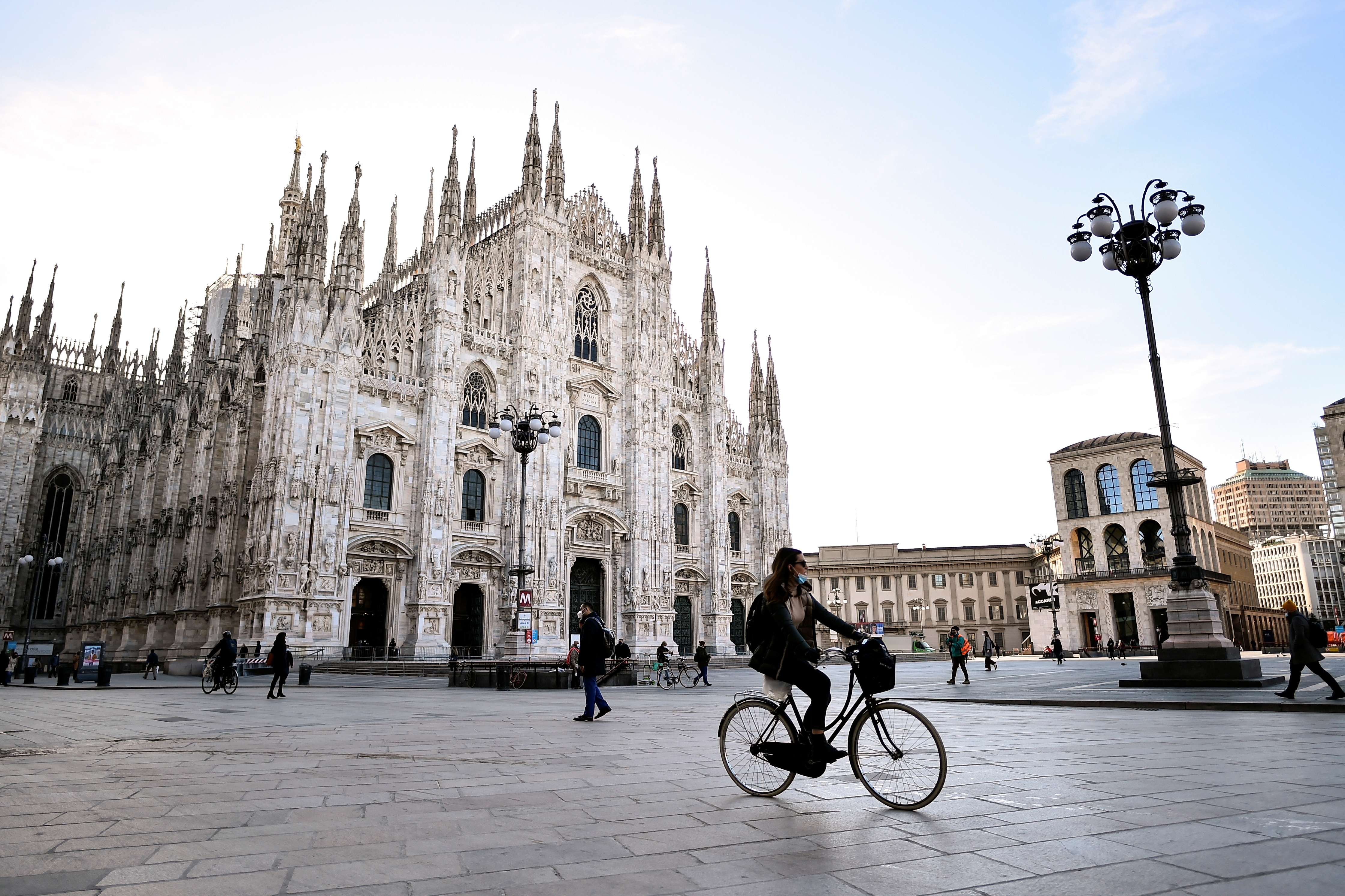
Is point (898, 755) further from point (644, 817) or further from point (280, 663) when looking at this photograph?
point (280, 663)

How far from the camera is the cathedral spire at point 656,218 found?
46906mm

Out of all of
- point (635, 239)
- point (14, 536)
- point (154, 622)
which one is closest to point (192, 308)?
point (14, 536)

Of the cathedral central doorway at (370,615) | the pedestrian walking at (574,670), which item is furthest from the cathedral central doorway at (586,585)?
the pedestrian walking at (574,670)

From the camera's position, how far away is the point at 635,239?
45.8 meters

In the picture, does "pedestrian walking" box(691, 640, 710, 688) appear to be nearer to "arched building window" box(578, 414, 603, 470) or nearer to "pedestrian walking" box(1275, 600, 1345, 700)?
"pedestrian walking" box(1275, 600, 1345, 700)

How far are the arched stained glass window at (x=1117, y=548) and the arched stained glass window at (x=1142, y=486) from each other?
2.22 m

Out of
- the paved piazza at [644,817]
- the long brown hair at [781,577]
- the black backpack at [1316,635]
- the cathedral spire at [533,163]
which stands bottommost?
the paved piazza at [644,817]

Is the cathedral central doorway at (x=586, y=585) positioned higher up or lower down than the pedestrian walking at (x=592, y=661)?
higher up

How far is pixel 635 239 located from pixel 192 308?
160ft

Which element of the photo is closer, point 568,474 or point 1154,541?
point 568,474

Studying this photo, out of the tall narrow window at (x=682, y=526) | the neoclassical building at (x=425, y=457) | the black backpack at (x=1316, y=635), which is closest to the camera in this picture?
the black backpack at (x=1316, y=635)

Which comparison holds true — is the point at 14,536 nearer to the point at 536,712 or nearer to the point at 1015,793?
the point at 536,712

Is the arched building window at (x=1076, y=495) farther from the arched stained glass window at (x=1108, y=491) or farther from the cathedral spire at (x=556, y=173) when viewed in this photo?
the cathedral spire at (x=556, y=173)

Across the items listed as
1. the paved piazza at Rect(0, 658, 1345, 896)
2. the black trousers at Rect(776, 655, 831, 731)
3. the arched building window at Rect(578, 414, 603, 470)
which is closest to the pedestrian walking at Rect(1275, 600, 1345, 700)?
the paved piazza at Rect(0, 658, 1345, 896)
